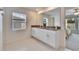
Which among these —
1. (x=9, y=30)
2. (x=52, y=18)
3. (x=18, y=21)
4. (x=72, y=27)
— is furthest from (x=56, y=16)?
(x=9, y=30)

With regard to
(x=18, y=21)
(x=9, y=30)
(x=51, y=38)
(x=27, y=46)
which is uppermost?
(x=18, y=21)

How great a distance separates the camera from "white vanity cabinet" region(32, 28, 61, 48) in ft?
5.86

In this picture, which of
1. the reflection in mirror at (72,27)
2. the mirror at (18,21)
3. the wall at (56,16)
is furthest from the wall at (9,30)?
the reflection in mirror at (72,27)

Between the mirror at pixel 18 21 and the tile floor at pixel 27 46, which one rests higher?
the mirror at pixel 18 21

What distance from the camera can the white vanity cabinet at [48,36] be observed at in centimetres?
179

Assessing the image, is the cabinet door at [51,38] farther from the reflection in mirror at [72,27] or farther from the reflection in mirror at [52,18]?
the reflection in mirror at [72,27]

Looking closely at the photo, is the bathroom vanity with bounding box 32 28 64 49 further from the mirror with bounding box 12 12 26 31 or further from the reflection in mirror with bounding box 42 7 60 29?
the mirror with bounding box 12 12 26 31

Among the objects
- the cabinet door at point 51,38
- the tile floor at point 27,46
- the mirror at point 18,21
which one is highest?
the mirror at point 18,21

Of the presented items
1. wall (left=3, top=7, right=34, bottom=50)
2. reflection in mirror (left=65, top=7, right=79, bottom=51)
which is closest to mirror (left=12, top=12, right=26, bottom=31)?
wall (left=3, top=7, right=34, bottom=50)

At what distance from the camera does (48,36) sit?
5.96ft

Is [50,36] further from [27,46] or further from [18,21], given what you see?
[18,21]
